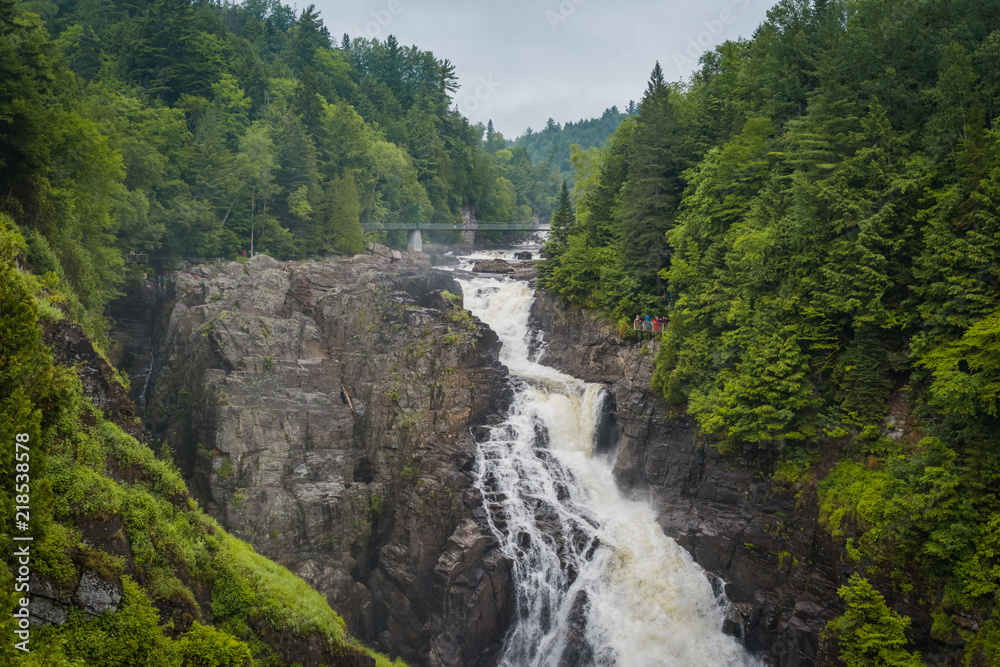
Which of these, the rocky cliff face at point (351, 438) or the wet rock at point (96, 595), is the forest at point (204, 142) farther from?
the wet rock at point (96, 595)

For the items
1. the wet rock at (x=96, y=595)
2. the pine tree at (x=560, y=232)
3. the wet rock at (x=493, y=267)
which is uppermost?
the pine tree at (x=560, y=232)

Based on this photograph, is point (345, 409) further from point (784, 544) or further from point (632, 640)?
point (784, 544)

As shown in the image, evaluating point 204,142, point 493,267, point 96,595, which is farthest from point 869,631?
point 204,142

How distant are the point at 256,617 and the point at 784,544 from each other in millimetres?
20094

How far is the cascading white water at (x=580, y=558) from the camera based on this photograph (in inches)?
995

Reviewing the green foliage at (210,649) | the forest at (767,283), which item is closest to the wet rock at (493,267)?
the forest at (767,283)

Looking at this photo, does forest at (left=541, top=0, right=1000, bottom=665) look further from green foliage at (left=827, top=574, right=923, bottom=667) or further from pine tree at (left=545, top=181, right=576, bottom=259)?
pine tree at (left=545, top=181, right=576, bottom=259)

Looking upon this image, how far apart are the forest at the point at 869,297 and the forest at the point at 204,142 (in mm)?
28663

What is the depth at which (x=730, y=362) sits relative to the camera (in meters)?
27.8

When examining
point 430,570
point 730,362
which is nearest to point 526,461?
point 430,570

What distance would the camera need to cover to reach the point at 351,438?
35.1m

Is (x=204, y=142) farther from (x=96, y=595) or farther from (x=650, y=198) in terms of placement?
(x=96, y=595)

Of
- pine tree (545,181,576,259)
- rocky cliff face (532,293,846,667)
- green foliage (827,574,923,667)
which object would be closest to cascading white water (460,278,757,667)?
rocky cliff face (532,293,846,667)

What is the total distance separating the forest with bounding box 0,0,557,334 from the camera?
26.0m
